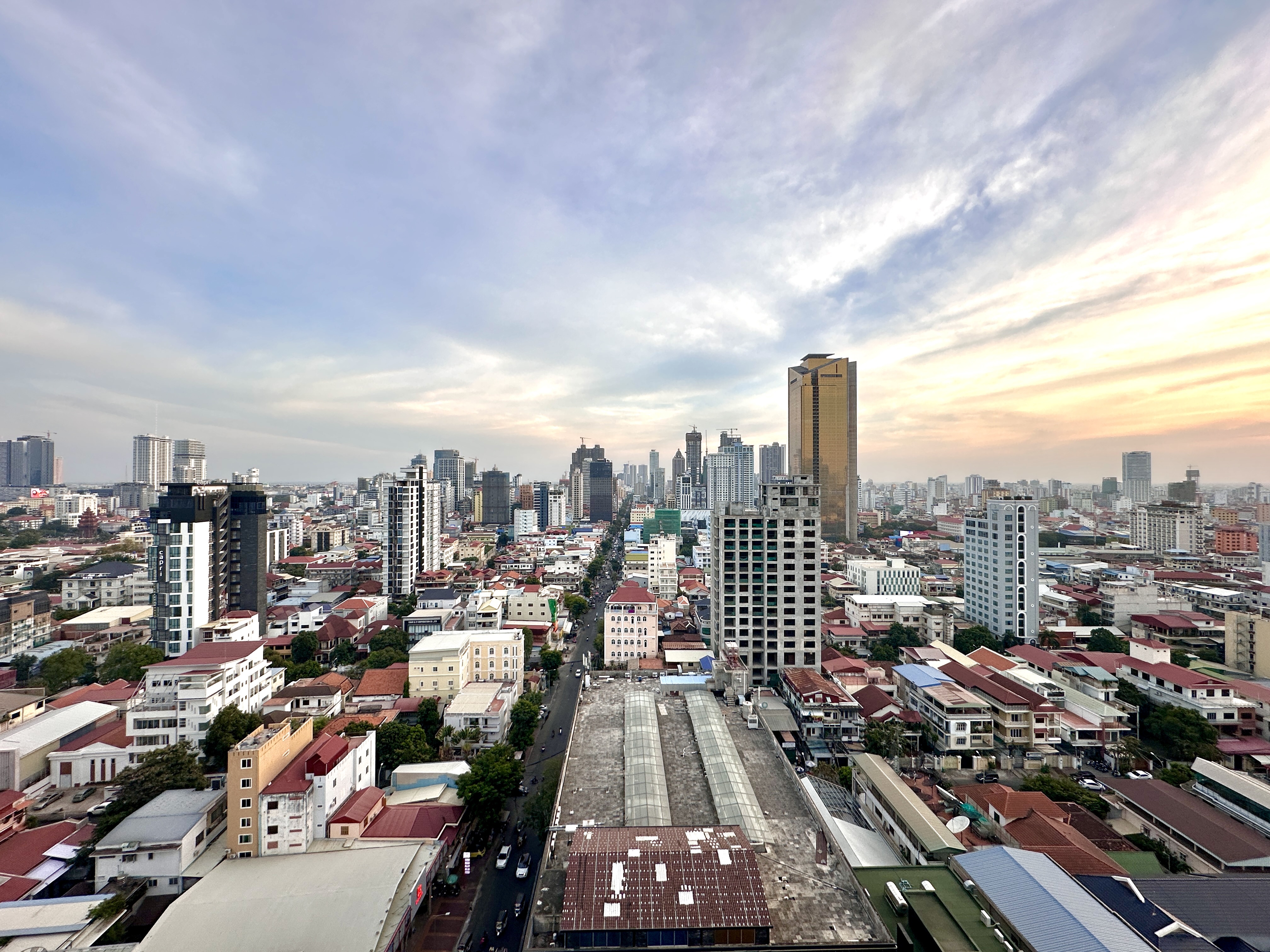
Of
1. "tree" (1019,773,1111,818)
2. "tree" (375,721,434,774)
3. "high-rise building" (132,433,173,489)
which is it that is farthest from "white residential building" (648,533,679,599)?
"high-rise building" (132,433,173,489)

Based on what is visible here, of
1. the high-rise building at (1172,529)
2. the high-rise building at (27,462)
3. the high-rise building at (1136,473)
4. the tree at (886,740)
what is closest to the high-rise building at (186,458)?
the high-rise building at (27,462)

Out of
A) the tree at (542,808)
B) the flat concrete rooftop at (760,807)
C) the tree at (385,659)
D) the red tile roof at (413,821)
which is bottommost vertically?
the tree at (542,808)

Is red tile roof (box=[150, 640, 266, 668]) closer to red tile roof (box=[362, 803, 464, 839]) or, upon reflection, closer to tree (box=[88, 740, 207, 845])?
tree (box=[88, 740, 207, 845])

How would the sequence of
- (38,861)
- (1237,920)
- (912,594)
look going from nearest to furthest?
(1237,920) → (38,861) → (912,594)

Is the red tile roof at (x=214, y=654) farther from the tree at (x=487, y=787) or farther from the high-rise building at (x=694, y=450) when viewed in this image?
the high-rise building at (x=694, y=450)

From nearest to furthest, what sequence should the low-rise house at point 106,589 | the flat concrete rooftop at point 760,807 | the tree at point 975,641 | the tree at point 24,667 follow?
the flat concrete rooftop at point 760,807 < the tree at point 24,667 < the tree at point 975,641 < the low-rise house at point 106,589

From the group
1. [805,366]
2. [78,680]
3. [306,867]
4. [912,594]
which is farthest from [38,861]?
[805,366]

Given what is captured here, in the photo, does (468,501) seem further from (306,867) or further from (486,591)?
(306,867)
